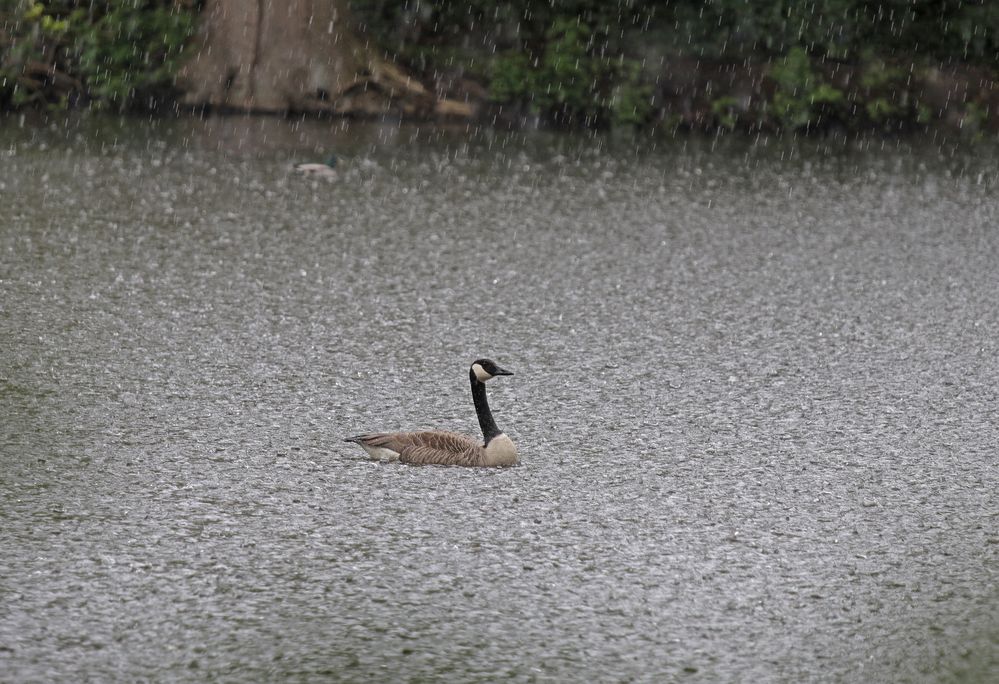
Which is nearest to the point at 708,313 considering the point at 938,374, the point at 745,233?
the point at 938,374

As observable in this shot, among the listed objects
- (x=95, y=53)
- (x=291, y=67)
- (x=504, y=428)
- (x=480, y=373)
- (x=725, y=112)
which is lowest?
(x=504, y=428)

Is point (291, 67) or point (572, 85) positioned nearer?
point (291, 67)

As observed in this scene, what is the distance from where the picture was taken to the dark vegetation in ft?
56.5

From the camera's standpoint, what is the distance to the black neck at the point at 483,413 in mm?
5434

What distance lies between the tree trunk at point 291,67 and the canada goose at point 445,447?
38.8 feet

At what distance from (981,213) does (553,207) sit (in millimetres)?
3277

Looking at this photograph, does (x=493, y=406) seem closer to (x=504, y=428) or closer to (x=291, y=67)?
(x=504, y=428)

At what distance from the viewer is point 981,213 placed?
37.8 ft

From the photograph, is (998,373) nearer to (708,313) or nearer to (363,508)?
(708,313)

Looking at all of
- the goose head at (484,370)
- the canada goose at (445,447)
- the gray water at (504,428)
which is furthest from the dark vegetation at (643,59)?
the canada goose at (445,447)

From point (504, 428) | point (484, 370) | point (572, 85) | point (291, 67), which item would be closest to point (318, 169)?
point (291, 67)

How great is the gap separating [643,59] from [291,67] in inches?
164

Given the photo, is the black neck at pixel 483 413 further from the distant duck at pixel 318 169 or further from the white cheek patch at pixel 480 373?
the distant duck at pixel 318 169

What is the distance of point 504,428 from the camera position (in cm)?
600
